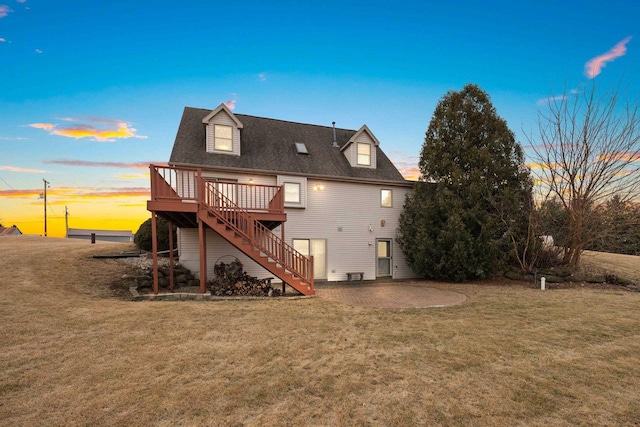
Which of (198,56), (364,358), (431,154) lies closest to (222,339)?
(364,358)

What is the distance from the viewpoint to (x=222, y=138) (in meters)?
13.3

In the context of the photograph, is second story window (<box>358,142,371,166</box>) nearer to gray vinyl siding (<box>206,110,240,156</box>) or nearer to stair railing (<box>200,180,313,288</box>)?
gray vinyl siding (<box>206,110,240,156</box>)

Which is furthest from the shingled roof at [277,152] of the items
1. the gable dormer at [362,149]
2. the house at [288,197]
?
the gable dormer at [362,149]

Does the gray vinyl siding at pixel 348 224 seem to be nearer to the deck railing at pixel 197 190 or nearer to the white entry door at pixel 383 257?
the white entry door at pixel 383 257

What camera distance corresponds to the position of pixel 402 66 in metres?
17.6

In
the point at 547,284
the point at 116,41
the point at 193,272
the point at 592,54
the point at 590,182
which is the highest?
the point at 116,41

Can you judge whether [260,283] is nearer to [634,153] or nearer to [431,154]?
[431,154]

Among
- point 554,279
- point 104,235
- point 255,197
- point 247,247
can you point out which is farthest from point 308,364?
point 104,235

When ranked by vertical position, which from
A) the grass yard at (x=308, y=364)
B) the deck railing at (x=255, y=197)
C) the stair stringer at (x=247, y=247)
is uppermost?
the deck railing at (x=255, y=197)

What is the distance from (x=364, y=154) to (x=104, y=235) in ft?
158

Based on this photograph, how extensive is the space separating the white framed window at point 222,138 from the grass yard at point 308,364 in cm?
752

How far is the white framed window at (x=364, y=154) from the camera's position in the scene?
15.7m

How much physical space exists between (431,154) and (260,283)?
1043 cm

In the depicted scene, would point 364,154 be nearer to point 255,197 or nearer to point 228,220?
point 255,197
